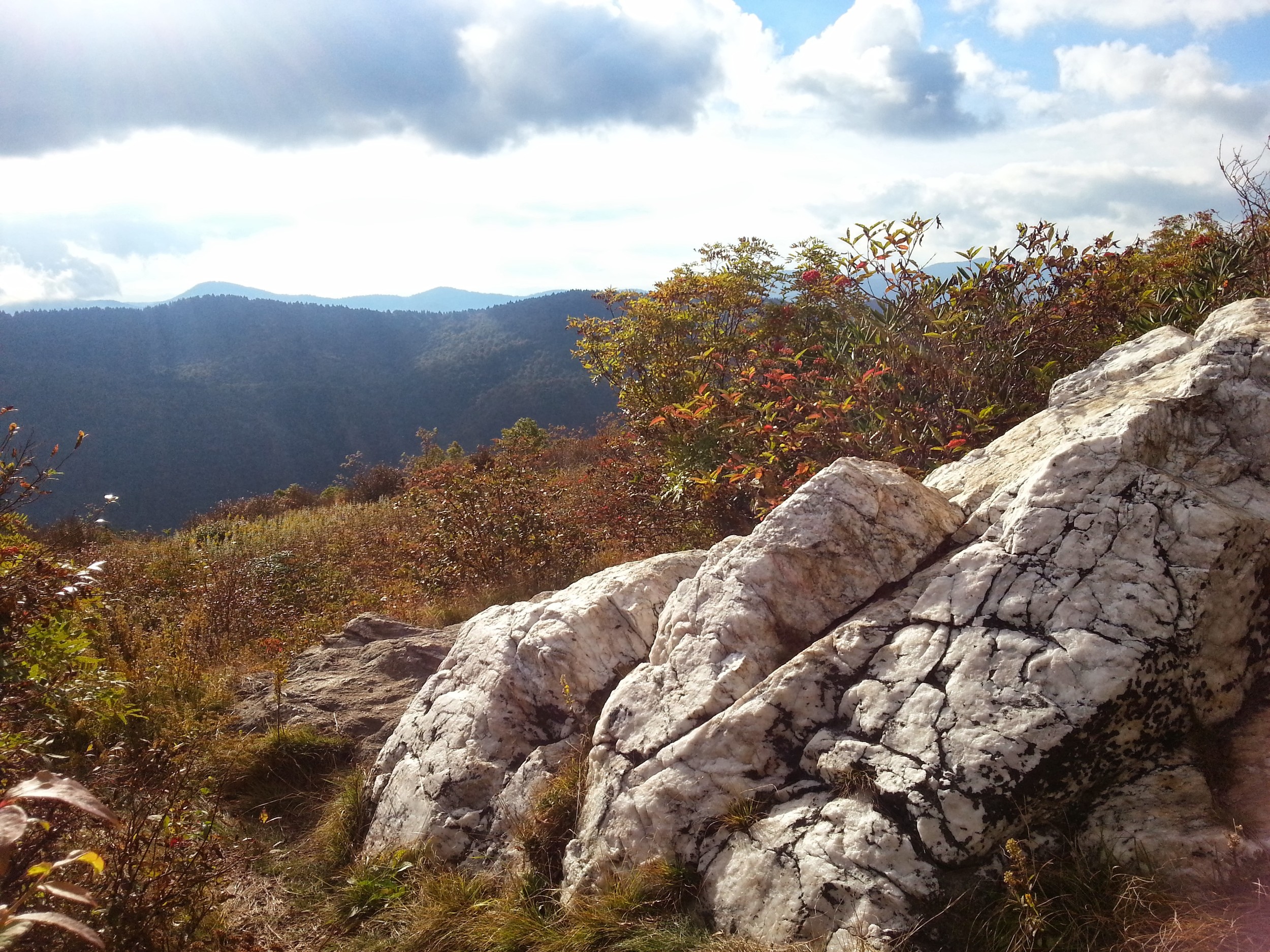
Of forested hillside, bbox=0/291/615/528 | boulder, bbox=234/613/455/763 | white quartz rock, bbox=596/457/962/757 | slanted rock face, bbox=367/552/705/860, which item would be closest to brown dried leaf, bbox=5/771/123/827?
white quartz rock, bbox=596/457/962/757

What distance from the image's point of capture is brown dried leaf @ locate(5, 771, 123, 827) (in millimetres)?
1354

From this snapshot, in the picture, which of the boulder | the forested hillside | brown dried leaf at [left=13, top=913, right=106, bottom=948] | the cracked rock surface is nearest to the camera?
brown dried leaf at [left=13, top=913, right=106, bottom=948]

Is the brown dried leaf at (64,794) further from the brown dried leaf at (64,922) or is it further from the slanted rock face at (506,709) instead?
the slanted rock face at (506,709)

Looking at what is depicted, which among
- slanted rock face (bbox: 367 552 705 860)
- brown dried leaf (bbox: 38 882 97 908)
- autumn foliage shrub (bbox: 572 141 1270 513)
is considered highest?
autumn foliage shrub (bbox: 572 141 1270 513)

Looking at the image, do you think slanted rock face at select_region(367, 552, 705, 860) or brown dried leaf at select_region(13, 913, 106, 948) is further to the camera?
slanted rock face at select_region(367, 552, 705, 860)

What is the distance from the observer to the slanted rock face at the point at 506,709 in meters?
3.64

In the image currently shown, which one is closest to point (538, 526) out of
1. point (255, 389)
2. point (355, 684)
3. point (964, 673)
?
point (355, 684)

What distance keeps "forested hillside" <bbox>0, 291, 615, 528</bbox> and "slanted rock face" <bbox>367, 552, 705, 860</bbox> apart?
61412 mm

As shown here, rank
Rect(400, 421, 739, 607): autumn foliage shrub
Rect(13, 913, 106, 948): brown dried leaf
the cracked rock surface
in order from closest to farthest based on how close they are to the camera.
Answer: Rect(13, 913, 106, 948): brown dried leaf
the cracked rock surface
Rect(400, 421, 739, 607): autumn foliage shrub

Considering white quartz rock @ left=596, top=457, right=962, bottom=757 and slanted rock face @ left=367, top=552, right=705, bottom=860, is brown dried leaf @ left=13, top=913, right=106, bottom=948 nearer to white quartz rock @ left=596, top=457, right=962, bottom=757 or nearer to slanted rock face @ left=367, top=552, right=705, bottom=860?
white quartz rock @ left=596, top=457, right=962, bottom=757

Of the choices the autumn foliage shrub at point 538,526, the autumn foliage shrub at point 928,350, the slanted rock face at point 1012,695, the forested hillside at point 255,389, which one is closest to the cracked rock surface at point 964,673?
the slanted rock face at point 1012,695

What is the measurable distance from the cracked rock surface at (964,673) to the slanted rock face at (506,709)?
0.17 feet

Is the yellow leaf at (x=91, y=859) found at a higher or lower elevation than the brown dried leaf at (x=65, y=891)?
higher

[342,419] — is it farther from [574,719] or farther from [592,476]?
[574,719]
